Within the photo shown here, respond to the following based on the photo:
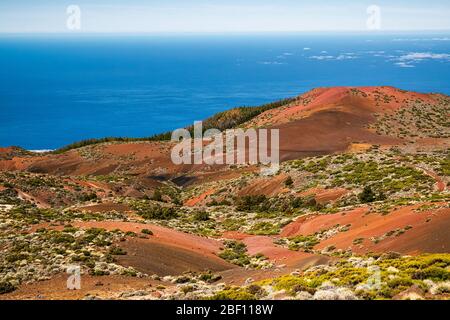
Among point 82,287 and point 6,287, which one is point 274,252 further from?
point 6,287

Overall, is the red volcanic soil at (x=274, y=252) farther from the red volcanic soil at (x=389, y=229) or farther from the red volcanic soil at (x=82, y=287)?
the red volcanic soil at (x=82, y=287)

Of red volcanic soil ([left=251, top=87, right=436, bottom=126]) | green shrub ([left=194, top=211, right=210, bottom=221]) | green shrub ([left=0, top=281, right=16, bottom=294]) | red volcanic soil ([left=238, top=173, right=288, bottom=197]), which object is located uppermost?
red volcanic soil ([left=251, top=87, right=436, bottom=126])

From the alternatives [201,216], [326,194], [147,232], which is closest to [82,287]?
[147,232]

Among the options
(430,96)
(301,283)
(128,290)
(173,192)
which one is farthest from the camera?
(430,96)

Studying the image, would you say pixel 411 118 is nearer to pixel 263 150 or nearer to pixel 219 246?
pixel 263 150

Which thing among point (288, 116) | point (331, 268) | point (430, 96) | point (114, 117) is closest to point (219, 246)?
point (331, 268)

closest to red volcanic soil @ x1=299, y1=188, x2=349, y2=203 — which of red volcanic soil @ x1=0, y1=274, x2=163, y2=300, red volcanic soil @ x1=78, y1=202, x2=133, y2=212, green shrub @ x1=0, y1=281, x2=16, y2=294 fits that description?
red volcanic soil @ x1=78, y1=202, x2=133, y2=212

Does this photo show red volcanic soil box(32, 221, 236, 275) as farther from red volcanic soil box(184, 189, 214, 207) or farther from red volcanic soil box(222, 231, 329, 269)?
red volcanic soil box(184, 189, 214, 207)

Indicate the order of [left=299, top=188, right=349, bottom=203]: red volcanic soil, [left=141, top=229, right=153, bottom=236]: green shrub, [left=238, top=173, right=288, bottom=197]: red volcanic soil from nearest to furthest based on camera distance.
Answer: [left=141, top=229, right=153, bottom=236]: green shrub, [left=299, top=188, right=349, bottom=203]: red volcanic soil, [left=238, top=173, right=288, bottom=197]: red volcanic soil
